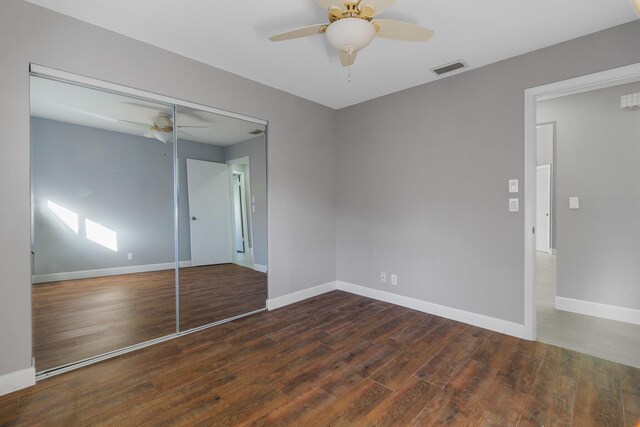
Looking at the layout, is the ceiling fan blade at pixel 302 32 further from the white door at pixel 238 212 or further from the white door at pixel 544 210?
the white door at pixel 544 210

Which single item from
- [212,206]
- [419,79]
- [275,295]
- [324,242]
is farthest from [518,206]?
[212,206]

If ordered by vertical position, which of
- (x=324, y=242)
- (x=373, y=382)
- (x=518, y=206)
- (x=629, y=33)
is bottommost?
(x=373, y=382)

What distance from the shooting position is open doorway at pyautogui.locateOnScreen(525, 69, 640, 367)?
3.09m

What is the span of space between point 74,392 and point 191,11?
2.80 metres

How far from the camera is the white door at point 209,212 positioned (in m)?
3.11

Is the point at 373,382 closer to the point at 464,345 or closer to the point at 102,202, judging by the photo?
the point at 464,345

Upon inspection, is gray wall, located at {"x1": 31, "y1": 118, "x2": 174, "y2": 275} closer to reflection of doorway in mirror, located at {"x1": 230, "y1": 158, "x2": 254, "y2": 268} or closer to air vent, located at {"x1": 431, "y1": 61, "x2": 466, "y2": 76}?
reflection of doorway in mirror, located at {"x1": 230, "y1": 158, "x2": 254, "y2": 268}

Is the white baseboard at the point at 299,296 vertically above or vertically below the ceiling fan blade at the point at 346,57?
below

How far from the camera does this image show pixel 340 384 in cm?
210

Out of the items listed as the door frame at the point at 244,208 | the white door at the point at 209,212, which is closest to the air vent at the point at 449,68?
the door frame at the point at 244,208

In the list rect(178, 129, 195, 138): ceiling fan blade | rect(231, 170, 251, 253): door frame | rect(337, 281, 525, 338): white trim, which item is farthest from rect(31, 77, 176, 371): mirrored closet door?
rect(337, 281, 525, 338): white trim

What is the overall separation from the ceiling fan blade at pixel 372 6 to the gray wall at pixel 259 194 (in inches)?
78.6

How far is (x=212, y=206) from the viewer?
3283 mm

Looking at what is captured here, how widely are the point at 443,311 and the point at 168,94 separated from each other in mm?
3607
